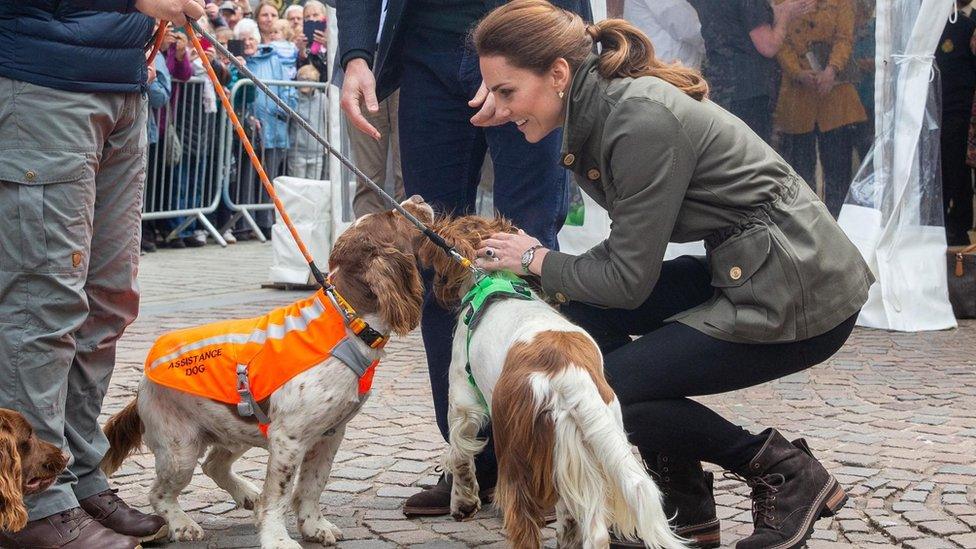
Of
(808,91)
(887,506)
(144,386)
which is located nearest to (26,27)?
(144,386)

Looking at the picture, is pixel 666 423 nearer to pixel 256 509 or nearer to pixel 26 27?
pixel 256 509

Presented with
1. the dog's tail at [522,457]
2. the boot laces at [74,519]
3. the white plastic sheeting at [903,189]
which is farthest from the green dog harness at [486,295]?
the white plastic sheeting at [903,189]

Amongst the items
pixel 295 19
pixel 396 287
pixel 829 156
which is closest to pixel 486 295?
pixel 396 287

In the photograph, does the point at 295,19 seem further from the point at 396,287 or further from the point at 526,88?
the point at 526,88

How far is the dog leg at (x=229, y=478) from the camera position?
430cm

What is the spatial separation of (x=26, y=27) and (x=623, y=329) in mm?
2053

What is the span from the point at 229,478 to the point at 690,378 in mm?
1757

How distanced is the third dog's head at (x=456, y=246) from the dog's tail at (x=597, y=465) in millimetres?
768

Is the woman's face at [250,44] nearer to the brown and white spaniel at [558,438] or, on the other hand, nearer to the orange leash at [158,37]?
the orange leash at [158,37]

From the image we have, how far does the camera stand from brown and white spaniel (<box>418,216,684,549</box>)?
3.15m

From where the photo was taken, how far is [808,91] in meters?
8.41

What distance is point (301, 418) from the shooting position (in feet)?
12.3

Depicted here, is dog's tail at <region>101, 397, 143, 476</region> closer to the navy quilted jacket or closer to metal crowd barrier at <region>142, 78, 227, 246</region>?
the navy quilted jacket

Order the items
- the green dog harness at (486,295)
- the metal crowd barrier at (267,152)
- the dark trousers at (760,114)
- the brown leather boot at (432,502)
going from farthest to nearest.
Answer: the metal crowd barrier at (267,152), the dark trousers at (760,114), the brown leather boot at (432,502), the green dog harness at (486,295)
